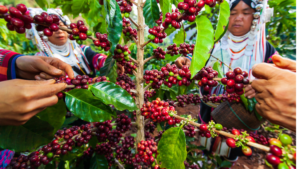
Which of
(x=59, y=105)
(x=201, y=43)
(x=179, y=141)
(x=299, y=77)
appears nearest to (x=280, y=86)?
(x=299, y=77)

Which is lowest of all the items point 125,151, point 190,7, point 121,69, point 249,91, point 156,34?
point 125,151

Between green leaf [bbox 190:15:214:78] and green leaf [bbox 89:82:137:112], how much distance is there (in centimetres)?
38

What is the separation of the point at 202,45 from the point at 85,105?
646 millimetres

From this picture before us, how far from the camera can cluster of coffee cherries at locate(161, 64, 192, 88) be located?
80cm

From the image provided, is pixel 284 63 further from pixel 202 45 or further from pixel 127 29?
pixel 127 29

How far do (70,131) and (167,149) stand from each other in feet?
2.44

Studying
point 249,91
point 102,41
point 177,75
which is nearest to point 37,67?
point 102,41

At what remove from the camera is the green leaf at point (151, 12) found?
0.87 m

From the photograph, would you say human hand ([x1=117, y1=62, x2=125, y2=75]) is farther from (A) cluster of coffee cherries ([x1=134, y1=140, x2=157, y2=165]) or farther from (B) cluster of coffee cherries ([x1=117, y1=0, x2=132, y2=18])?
(A) cluster of coffee cherries ([x1=134, y1=140, x2=157, y2=165])

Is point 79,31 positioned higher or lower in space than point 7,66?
higher

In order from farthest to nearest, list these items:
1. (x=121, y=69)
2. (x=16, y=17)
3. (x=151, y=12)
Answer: (x=121, y=69)
(x=151, y=12)
(x=16, y=17)

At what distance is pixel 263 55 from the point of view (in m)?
1.87

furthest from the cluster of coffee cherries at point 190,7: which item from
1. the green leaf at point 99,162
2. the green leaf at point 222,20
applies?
the green leaf at point 99,162

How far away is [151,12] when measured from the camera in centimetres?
89
